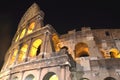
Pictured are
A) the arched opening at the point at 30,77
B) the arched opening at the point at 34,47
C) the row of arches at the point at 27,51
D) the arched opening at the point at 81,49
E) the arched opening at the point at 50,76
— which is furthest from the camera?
the arched opening at the point at 81,49

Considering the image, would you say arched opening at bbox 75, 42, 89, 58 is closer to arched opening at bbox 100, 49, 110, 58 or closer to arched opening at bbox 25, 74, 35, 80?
arched opening at bbox 100, 49, 110, 58

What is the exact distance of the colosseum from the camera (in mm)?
15836

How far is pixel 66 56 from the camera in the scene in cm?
1547

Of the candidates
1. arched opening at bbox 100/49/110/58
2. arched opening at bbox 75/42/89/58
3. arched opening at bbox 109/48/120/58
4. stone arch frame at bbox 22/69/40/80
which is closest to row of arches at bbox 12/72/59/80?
stone arch frame at bbox 22/69/40/80

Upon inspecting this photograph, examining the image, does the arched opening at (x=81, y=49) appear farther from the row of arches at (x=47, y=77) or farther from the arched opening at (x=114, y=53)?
the row of arches at (x=47, y=77)

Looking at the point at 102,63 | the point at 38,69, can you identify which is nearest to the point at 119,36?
the point at 102,63

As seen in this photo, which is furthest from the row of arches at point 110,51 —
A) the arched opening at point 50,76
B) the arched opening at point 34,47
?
the arched opening at point 34,47

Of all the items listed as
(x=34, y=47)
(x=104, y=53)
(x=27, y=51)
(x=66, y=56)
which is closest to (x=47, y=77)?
(x=66, y=56)

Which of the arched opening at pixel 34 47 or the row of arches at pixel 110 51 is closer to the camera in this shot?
the row of arches at pixel 110 51

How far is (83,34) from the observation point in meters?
21.1

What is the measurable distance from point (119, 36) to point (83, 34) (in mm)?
5083

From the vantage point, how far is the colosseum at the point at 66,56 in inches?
623

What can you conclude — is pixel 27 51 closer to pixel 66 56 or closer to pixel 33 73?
pixel 33 73

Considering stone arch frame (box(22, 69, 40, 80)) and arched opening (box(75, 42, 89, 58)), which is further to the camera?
arched opening (box(75, 42, 89, 58))
